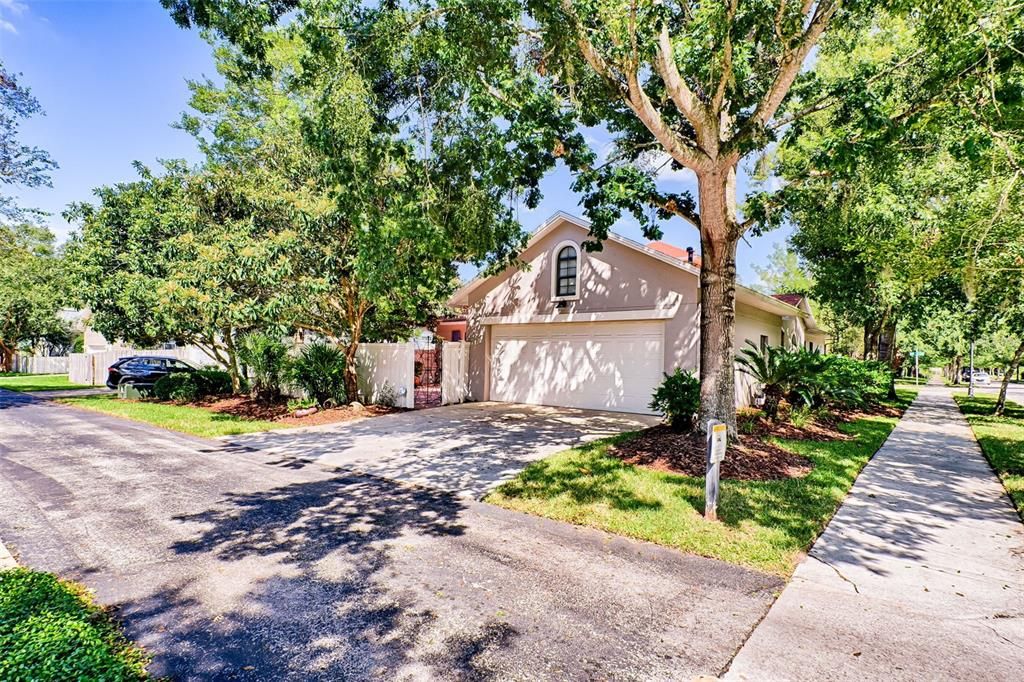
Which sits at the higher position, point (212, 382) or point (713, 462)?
point (212, 382)

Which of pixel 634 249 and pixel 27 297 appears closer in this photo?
pixel 634 249

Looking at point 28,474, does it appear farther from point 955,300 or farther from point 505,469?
point 955,300

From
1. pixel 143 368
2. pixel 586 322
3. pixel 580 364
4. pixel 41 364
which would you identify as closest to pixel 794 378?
pixel 586 322

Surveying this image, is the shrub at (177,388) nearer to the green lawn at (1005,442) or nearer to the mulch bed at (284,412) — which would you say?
the mulch bed at (284,412)

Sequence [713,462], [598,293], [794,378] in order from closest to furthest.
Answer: [713,462] < [794,378] < [598,293]

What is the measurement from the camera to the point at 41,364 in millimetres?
31250

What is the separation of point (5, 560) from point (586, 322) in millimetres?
11578

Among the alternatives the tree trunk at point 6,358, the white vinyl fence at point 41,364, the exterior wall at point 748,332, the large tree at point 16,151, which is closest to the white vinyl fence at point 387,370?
the exterior wall at point 748,332

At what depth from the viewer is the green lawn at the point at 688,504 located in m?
4.43

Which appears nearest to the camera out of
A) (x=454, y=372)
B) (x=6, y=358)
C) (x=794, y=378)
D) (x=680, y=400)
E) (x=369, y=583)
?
(x=369, y=583)

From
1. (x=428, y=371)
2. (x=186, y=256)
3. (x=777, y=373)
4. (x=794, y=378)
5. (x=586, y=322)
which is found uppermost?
(x=186, y=256)

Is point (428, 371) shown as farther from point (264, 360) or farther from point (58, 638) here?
point (58, 638)

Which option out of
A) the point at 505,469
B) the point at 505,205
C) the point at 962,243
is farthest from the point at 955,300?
the point at 505,469

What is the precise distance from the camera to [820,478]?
6.53m
